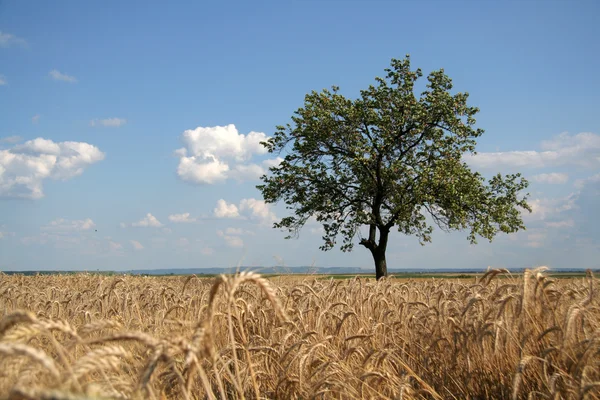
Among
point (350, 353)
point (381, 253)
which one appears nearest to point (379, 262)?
point (381, 253)

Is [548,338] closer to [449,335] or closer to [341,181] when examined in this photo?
[449,335]

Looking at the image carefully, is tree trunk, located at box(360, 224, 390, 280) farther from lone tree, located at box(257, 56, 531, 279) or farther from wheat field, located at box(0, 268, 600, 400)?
wheat field, located at box(0, 268, 600, 400)

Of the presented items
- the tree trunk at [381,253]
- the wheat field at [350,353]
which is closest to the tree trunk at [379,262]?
the tree trunk at [381,253]

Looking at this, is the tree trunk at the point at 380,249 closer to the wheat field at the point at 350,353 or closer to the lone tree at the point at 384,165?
the lone tree at the point at 384,165

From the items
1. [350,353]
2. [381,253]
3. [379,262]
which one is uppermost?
[381,253]

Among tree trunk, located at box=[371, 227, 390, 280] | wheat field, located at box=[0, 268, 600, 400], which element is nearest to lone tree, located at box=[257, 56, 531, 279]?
tree trunk, located at box=[371, 227, 390, 280]

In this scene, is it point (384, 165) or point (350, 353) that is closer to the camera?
point (350, 353)

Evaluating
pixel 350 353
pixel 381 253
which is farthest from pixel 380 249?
pixel 350 353

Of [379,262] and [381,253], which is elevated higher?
[381,253]

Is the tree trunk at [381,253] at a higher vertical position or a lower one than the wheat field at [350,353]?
higher

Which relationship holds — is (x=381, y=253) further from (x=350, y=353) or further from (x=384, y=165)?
(x=350, y=353)

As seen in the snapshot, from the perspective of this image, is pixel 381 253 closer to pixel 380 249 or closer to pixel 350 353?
pixel 380 249

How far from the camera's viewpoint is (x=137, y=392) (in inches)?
84.7

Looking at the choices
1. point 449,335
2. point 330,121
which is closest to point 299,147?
point 330,121
